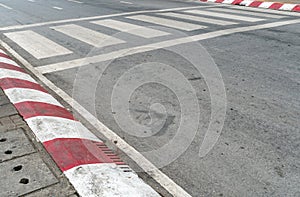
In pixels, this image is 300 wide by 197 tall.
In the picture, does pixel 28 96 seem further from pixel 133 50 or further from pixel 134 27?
pixel 134 27

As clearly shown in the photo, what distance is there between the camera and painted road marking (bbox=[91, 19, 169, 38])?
29.4 ft

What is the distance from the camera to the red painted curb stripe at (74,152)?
326cm

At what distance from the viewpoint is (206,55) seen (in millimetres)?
7027

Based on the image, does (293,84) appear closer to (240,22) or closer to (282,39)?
(282,39)

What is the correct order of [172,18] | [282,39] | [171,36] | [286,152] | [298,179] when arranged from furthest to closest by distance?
[172,18]
[171,36]
[282,39]
[286,152]
[298,179]

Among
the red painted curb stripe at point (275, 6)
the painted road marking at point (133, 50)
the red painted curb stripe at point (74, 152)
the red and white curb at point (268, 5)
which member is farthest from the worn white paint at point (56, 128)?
the red painted curb stripe at point (275, 6)

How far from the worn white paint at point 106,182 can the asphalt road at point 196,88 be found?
8.9 inches

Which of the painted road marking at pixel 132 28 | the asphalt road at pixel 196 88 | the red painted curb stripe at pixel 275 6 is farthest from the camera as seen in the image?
the red painted curb stripe at pixel 275 6

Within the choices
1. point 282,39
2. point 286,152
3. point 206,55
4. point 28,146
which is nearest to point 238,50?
point 206,55

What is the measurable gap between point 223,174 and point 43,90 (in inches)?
125

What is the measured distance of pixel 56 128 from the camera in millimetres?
3928

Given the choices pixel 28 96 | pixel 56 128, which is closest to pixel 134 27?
pixel 28 96

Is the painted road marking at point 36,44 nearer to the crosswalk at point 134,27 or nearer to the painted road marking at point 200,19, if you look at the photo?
the crosswalk at point 134,27

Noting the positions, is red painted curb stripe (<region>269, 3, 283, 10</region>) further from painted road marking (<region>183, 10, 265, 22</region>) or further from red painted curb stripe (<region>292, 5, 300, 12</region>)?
painted road marking (<region>183, 10, 265, 22</region>)
